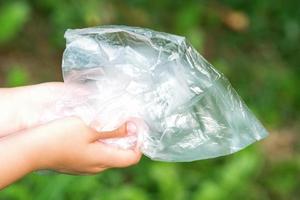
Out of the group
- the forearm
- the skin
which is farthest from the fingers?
the forearm

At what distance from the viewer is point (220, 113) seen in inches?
50.4

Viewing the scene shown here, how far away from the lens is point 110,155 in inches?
45.3

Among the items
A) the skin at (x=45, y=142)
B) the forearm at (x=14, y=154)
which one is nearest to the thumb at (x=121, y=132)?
the skin at (x=45, y=142)

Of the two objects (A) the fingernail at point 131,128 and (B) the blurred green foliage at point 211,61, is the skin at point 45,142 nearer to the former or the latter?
(A) the fingernail at point 131,128

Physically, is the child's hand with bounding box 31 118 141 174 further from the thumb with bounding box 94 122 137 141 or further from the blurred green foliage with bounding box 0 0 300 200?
the blurred green foliage with bounding box 0 0 300 200

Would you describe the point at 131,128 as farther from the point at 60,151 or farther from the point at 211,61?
the point at 211,61

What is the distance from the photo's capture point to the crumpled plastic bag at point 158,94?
1.22 meters

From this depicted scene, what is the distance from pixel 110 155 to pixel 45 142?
13 centimetres

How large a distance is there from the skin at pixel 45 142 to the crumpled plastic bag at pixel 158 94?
38 millimetres

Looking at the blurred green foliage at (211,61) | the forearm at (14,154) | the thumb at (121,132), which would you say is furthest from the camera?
the blurred green foliage at (211,61)

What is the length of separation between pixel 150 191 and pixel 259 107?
72 cm

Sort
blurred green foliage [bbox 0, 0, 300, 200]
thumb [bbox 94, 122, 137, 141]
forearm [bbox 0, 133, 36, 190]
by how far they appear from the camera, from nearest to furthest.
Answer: forearm [bbox 0, 133, 36, 190]
thumb [bbox 94, 122, 137, 141]
blurred green foliage [bbox 0, 0, 300, 200]

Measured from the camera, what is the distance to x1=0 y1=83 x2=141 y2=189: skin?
1.06 metres

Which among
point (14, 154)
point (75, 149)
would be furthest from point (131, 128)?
point (14, 154)
